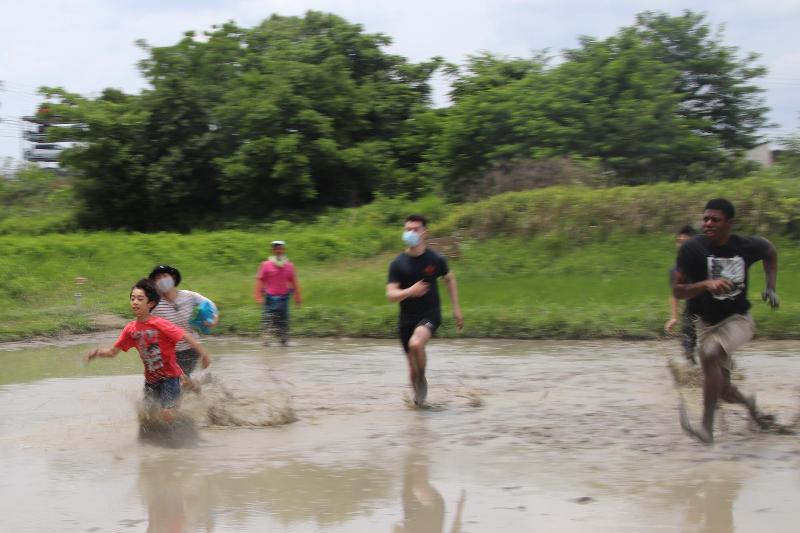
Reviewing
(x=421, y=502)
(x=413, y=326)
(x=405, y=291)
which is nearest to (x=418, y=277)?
(x=405, y=291)

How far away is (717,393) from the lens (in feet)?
23.7

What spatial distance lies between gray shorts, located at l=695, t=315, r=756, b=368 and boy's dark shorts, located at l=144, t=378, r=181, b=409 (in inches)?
158

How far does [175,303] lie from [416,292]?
2270 mm

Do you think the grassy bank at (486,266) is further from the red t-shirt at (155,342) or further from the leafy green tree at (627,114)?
the red t-shirt at (155,342)

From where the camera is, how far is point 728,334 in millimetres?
7328

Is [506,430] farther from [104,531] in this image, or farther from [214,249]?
[214,249]

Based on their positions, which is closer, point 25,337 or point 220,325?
point 25,337

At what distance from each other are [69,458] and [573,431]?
12.8 ft

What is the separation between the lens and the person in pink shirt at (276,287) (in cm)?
1513

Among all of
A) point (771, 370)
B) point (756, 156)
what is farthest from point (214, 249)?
point (756, 156)

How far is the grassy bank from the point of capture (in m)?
16.8

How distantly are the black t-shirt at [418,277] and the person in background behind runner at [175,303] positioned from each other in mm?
1745

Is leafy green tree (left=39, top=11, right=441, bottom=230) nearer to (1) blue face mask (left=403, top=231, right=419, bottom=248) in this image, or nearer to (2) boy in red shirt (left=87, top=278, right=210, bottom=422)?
(1) blue face mask (left=403, top=231, right=419, bottom=248)

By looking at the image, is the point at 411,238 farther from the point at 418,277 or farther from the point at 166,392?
the point at 166,392
